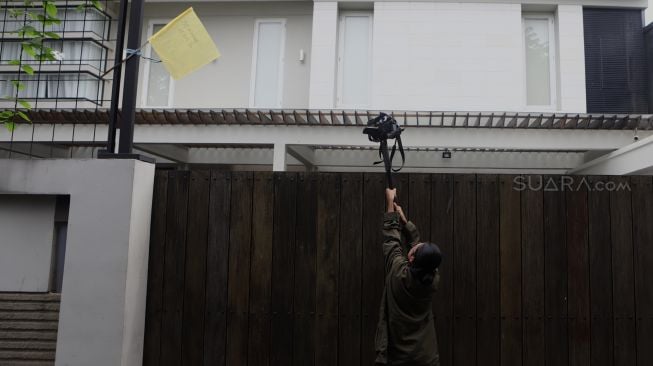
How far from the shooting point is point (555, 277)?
333cm

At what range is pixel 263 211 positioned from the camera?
3506mm

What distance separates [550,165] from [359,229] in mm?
8363

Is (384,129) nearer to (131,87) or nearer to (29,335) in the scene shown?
(131,87)

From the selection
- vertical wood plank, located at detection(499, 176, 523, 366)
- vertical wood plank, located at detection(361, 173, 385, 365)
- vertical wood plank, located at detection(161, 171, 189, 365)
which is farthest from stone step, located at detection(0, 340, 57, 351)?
vertical wood plank, located at detection(499, 176, 523, 366)

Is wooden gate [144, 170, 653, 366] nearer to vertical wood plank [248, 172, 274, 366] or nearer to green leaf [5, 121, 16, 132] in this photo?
vertical wood plank [248, 172, 274, 366]

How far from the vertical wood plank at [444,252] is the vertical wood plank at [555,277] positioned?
26.4 inches

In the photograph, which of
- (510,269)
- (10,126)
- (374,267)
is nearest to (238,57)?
(10,126)

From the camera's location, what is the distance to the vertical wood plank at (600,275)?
3.28 m

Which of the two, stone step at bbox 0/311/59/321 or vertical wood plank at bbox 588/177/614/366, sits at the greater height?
vertical wood plank at bbox 588/177/614/366

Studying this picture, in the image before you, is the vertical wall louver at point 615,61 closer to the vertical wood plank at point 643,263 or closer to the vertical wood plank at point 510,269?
the vertical wood plank at point 643,263

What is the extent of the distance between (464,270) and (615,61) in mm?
9366

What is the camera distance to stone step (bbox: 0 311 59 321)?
333cm

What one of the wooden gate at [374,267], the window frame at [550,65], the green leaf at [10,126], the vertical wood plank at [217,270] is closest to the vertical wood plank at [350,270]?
the wooden gate at [374,267]

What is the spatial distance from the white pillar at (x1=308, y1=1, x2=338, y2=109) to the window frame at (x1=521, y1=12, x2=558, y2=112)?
13.5 feet
